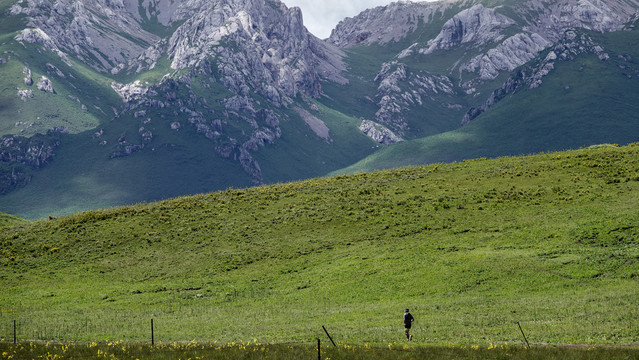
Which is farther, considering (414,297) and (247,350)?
(414,297)

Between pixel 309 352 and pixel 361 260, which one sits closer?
pixel 309 352

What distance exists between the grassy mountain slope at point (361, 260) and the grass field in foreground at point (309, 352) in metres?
3.69

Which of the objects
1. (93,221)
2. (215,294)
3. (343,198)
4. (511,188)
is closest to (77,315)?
(215,294)

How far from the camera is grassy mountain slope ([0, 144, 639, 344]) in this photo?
1656 inches

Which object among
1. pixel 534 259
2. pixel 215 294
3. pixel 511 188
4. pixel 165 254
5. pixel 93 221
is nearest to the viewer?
pixel 534 259

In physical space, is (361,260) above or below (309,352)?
above

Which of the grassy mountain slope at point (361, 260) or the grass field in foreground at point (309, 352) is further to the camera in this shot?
the grassy mountain slope at point (361, 260)

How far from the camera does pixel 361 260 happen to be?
66562 millimetres

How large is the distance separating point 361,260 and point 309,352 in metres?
37.2

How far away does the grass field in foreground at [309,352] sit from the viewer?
28719 millimetres

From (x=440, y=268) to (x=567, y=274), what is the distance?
1238 centimetres

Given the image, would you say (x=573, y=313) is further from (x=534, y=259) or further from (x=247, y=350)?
(x=247, y=350)

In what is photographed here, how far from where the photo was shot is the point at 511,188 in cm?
8488

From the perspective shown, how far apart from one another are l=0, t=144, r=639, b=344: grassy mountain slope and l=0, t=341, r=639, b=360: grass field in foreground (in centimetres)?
369
